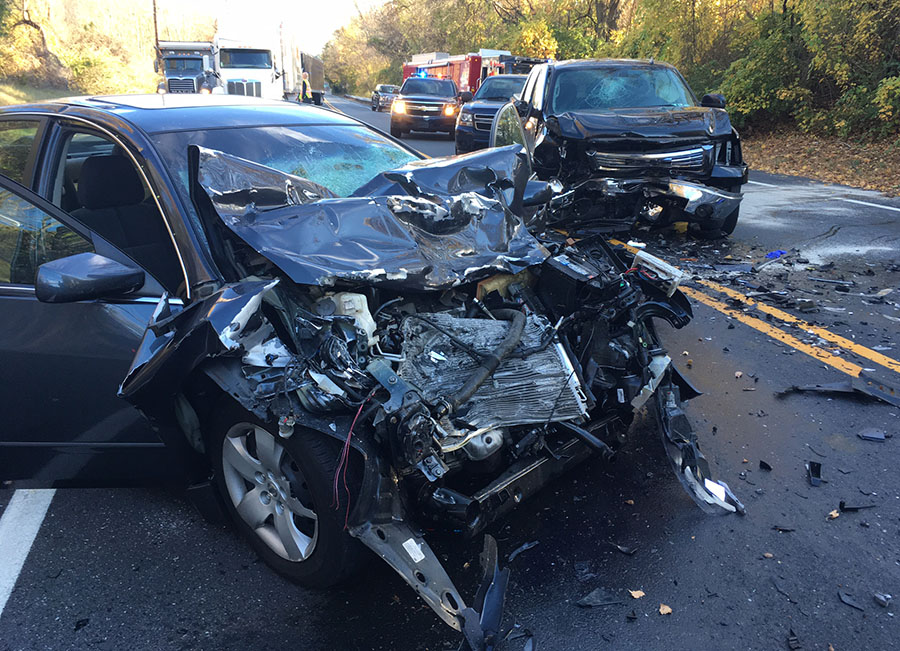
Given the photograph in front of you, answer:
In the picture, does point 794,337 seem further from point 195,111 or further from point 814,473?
point 195,111

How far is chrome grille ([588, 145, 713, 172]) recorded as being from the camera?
7.11 metres

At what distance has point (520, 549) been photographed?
2740mm

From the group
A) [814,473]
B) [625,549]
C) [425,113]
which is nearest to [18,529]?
[625,549]

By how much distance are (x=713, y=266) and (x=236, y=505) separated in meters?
5.66

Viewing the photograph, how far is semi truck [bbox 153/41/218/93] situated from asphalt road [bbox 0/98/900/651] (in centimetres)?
2578

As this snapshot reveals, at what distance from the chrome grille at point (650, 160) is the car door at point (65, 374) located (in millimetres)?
5563

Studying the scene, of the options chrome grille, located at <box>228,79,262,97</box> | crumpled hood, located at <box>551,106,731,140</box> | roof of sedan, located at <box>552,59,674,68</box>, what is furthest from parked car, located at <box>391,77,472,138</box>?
crumpled hood, located at <box>551,106,731,140</box>

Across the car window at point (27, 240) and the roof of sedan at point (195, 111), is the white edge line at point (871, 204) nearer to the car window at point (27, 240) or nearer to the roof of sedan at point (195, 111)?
the roof of sedan at point (195, 111)

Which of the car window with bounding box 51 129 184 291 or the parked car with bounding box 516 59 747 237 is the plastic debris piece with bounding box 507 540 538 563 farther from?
the parked car with bounding box 516 59 747 237

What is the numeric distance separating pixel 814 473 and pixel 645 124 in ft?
16.2

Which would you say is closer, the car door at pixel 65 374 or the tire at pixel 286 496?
the tire at pixel 286 496

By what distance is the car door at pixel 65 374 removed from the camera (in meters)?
2.67

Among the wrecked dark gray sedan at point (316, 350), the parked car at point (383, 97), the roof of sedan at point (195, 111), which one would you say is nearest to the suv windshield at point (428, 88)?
the roof of sedan at point (195, 111)

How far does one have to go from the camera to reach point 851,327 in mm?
5082
